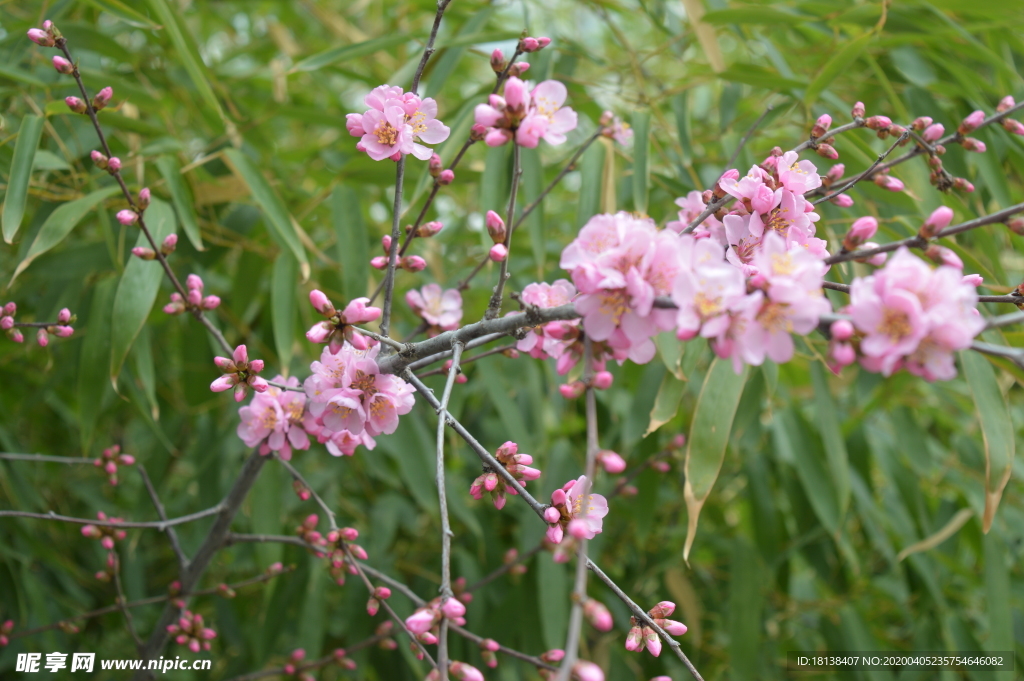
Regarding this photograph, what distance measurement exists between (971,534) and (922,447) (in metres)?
0.27

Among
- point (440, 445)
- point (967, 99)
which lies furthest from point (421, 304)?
point (967, 99)

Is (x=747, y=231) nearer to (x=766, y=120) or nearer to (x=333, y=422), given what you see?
(x=333, y=422)

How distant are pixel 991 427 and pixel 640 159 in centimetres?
63

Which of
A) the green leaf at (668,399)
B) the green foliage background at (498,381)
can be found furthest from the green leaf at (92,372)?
the green leaf at (668,399)

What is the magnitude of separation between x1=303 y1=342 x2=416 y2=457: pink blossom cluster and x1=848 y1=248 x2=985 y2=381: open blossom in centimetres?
41

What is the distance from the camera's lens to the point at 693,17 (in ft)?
4.02

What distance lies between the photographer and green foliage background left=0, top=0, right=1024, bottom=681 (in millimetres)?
1105

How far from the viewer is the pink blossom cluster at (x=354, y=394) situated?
64cm

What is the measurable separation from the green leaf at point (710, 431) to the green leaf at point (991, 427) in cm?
33

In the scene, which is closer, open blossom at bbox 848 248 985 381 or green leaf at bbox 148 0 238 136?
open blossom at bbox 848 248 985 381

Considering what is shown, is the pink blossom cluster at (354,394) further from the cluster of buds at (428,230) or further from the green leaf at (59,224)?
the green leaf at (59,224)

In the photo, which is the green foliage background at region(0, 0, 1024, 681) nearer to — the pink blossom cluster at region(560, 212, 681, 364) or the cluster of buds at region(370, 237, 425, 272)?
the cluster of buds at region(370, 237, 425, 272)

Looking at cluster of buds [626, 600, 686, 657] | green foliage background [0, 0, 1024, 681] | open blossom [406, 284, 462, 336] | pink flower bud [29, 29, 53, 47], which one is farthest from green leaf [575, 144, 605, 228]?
pink flower bud [29, 29, 53, 47]

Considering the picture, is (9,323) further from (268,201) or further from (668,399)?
(668,399)
